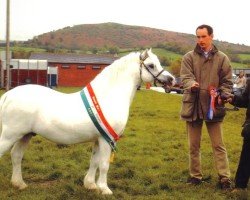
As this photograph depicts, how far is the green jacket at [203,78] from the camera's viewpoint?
748 centimetres

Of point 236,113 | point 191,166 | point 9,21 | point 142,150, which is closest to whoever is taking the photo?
point 191,166

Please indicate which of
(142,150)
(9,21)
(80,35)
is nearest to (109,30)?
(80,35)

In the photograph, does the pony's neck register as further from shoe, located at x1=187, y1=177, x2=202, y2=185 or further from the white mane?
shoe, located at x1=187, y1=177, x2=202, y2=185

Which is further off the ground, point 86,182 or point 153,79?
point 153,79

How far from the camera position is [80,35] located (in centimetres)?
15962

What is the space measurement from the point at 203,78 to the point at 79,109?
2.29 metres

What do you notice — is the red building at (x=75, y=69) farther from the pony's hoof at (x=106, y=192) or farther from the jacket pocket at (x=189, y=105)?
the pony's hoof at (x=106, y=192)

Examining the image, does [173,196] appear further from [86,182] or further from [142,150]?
[142,150]

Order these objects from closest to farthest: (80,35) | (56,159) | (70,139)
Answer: (70,139)
(56,159)
(80,35)

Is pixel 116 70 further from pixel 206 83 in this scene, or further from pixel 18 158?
pixel 18 158

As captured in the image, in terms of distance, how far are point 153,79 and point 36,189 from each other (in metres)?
2.66

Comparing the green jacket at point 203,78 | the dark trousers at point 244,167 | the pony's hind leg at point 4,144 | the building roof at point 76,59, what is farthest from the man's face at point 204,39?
the building roof at point 76,59

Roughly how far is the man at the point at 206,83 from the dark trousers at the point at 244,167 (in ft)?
0.88

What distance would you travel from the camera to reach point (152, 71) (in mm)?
6957
